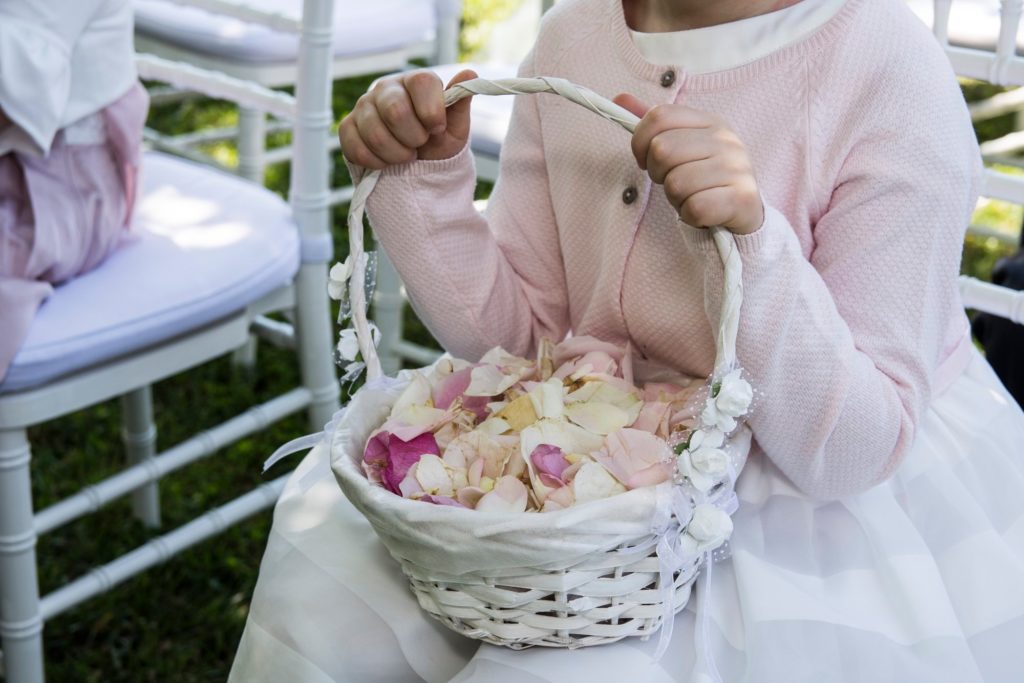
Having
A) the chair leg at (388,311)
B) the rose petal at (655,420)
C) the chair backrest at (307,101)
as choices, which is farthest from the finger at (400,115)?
the chair leg at (388,311)

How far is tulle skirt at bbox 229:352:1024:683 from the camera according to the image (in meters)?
0.76

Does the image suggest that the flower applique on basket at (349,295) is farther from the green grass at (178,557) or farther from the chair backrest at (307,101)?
the green grass at (178,557)

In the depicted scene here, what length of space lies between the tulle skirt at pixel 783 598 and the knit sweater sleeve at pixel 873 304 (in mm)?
47

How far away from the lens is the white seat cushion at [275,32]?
1823 mm

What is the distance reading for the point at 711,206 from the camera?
710 millimetres

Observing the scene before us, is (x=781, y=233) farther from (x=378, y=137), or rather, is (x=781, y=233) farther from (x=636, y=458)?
(x=378, y=137)

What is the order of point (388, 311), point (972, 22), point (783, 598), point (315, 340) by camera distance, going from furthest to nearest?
point (388, 311) → point (972, 22) → point (315, 340) → point (783, 598)

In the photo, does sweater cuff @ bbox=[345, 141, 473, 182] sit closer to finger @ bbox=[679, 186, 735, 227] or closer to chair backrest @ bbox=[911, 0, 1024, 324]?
finger @ bbox=[679, 186, 735, 227]

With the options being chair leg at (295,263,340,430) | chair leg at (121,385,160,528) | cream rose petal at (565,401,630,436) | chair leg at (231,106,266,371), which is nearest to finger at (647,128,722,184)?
cream rose petal at (565,401,630,436)

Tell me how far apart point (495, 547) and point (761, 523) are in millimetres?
242

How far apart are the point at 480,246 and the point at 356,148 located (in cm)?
13

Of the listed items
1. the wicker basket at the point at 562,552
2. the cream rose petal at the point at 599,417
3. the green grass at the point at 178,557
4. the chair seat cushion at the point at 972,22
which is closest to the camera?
the wicker basket at the point at 562,552

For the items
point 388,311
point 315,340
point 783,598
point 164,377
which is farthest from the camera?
point 388,311

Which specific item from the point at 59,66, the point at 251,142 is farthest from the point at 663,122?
the point at 251,142
